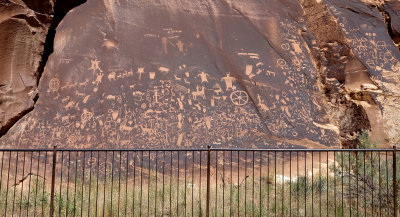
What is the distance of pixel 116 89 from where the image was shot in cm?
1185

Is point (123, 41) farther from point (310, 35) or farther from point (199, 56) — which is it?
point (310, 35)

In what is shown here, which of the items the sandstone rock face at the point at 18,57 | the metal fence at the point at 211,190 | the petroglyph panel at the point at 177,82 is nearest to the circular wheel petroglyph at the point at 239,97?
the petroglyph panel at the point at 177,82

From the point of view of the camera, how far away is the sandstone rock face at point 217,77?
11195mm

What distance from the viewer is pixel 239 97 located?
1189 cm

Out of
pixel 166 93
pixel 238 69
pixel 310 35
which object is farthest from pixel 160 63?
pixel 310 35

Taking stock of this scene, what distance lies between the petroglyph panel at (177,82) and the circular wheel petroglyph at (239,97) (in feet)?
0.10

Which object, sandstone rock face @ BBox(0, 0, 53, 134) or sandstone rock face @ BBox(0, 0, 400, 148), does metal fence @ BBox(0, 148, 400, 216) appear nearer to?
sandstone rock face @ BBox(0, 0, 400, 148)

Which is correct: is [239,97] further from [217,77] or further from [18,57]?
[18,57]

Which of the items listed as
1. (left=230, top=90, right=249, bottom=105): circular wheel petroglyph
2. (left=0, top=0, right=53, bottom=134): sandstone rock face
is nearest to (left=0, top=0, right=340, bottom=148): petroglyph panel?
(left=230, top=90, right=249, bottom=105): circular wheel petroglyph

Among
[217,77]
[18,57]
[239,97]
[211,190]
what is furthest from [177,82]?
[18,57]

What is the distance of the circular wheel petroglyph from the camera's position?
11.8 m

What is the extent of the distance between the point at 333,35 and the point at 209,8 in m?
4.30

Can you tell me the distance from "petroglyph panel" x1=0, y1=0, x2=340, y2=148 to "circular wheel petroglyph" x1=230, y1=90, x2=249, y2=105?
31 millimetres

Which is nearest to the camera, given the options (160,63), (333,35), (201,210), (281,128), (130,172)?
(201,210)
